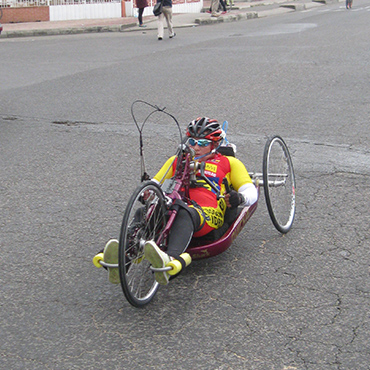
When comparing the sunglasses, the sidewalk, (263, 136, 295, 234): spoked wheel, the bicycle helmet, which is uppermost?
the bicycle helmet

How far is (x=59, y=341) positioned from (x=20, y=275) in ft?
3.12

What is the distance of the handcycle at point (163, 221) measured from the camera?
372 centimetres

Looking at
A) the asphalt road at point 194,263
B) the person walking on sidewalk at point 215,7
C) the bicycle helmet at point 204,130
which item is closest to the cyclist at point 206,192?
the bicycle helmet at point 204,130

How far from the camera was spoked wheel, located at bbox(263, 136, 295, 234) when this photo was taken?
4.82 meters

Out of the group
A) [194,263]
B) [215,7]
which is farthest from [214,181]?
[215,7]

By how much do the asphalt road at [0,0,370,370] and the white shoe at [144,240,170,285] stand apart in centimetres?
24

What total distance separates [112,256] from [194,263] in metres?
0.94

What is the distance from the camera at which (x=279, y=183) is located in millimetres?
4949

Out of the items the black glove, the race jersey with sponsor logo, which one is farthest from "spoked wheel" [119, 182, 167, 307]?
the black glove

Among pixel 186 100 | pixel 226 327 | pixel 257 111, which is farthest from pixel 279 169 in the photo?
pixel 186 100

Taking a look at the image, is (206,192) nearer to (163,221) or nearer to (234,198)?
(234,198)

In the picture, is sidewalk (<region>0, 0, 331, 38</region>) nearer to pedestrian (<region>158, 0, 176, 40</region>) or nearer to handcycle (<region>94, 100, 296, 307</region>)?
pedestrian (<region>158, 0, 176, 40</region>)

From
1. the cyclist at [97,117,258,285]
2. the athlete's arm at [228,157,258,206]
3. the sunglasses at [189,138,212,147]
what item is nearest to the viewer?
the cyclist at [97,117,258,285]

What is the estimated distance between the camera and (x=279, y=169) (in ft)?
17.2
